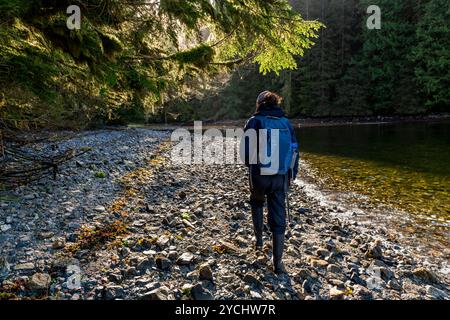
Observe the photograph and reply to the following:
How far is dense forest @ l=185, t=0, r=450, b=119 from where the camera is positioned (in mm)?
41250

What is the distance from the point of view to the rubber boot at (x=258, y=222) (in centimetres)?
511

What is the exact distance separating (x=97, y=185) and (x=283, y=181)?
563 cm

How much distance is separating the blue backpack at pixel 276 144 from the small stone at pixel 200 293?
1.72 meters

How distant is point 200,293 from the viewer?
3893 mm

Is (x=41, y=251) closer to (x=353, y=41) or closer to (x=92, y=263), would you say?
(x=92, y=263)

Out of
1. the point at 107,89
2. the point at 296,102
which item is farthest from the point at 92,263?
the point at 296,102

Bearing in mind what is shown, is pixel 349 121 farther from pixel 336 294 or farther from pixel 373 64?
pixel 336 294

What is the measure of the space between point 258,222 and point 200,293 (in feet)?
5.49

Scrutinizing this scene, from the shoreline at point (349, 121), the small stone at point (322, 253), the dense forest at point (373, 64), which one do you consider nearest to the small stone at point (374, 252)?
the small stone at point (322, 253)

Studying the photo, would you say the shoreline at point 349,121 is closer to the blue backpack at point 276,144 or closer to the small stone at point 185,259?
the small stone at point 185,259

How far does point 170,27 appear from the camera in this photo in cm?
583

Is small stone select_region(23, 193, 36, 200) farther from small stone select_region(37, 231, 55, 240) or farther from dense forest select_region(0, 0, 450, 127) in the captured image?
small stone select_region(37, 231, 55, 240)

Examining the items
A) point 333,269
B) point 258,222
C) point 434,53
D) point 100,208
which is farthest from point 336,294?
→ point 434,53

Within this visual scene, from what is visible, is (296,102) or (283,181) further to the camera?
(296,102)
